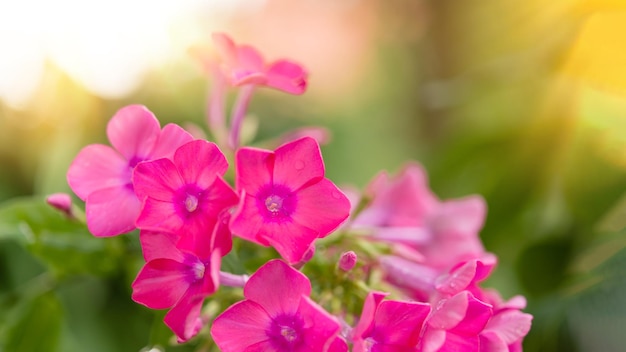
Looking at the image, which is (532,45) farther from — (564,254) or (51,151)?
(51,151)

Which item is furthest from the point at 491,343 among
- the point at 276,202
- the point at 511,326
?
the point at 276,202

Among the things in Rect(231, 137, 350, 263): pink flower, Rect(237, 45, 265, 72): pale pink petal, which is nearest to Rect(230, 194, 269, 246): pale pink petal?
Rect(231, 137, 350, 263): pink flower

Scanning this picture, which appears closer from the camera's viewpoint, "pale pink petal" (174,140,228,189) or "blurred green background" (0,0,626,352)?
"pale pink petal" (174,140,228,189)

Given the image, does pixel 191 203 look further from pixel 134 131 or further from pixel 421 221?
pixel 421 221

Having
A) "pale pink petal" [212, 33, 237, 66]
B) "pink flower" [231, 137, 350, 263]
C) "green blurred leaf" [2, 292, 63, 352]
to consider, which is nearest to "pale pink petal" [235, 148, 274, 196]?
"pink flower" [231, 137, 350, 263]

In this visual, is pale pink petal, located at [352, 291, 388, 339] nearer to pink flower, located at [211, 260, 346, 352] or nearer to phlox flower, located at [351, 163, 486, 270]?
pink flower, located at [211, 260, 346, 352]

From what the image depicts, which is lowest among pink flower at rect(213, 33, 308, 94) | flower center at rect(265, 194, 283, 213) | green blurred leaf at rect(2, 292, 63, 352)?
green blurred leaf at rect(2, 292, 63, 352)

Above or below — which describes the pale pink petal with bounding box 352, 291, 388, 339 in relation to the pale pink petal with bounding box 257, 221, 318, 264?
below

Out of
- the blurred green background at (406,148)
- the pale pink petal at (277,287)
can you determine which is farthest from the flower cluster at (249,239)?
the blurred green background at (406,148)
